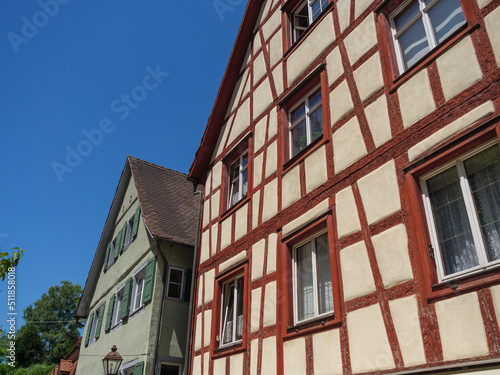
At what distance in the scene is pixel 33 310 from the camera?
52.3 meters

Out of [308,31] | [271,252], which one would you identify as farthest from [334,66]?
[271,252]

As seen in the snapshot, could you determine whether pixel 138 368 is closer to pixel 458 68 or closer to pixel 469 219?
pixel 469 219

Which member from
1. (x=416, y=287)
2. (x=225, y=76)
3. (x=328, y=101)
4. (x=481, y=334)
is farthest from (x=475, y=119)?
(x=225, y=76)

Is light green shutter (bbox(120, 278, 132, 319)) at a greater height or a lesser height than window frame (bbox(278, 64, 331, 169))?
lesser

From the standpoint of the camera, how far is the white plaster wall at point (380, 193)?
564 centimetres

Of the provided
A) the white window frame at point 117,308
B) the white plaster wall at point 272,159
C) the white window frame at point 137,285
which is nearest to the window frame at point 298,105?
the white plaster wall at point 272,159

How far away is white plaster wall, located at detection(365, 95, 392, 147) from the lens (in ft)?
20.1

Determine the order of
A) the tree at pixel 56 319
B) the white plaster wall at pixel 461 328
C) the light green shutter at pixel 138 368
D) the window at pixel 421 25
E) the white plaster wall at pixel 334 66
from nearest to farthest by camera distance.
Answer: the white plaster wall at pixel 461 328 → the window at pixel 421 25 → the white plaster wall at pixel 334 66 → the light green shutter at pixel 138 368 → the tree at pixel 56 319

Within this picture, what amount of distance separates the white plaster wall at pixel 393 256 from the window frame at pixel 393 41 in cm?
202

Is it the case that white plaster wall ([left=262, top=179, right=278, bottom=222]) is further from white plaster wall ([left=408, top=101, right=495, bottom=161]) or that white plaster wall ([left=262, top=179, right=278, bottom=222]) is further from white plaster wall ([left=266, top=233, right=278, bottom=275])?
white plaster wall ([left=408, top=101, right=495, bottom=161])

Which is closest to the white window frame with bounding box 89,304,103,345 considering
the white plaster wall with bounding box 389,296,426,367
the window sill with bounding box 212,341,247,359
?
the window sill with bounding box 212,341,247,359

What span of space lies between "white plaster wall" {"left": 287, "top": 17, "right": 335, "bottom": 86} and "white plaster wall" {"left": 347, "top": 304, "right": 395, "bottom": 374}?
4.82 m

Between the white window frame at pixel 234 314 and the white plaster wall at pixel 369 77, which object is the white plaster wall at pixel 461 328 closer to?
the white plaster wall at pixel 369 77

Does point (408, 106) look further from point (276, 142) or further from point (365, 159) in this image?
point (276, 142)
